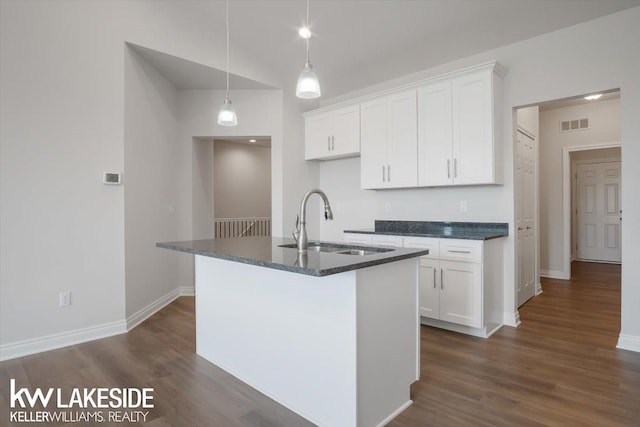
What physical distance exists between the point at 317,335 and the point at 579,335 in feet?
8.87

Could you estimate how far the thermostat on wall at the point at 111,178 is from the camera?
330 cm

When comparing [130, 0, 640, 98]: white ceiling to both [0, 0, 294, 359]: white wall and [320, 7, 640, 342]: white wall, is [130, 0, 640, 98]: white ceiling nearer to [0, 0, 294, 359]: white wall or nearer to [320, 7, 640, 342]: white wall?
[320, 7, 640, 342]: white wall

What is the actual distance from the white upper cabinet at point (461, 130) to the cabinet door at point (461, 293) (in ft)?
2.80

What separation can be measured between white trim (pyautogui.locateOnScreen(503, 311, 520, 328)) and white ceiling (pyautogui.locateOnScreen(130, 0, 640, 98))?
2702 mm

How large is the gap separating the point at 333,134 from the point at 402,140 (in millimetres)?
1086

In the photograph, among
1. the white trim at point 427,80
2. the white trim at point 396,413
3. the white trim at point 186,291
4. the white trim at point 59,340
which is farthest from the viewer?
the white trim at point 186,291

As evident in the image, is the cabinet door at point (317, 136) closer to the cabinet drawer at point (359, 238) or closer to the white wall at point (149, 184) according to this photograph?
the cabinet drawer at point (359, 238)

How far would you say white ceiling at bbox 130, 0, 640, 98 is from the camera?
10.1 ft

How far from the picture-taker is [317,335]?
196 cm

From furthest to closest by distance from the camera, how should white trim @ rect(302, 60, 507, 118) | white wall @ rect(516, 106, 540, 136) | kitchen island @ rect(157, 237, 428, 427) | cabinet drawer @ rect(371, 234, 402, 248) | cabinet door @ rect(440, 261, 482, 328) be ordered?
white wall @ rect(516, 106, 540, 136), cabinet drawer @ rect(371, 234, 402, 248), white trim @ rect(302, 60, 507, 118), cabinet door @ rect(440, 261, 482, 328), kitchen island @ rect(157, 237, 428, 427)

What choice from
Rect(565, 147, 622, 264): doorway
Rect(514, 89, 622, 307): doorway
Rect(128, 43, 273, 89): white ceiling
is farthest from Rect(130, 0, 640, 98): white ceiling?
Rect(565, 147, 622, 264): doorway

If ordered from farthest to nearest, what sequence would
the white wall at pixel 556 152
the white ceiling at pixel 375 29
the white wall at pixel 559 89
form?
the white wall at pixel 556 152, the white ceiling at pixel 375 29, the white wall at pixel 559 89

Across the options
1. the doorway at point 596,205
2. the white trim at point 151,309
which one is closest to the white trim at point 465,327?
the white trim at point 151,309

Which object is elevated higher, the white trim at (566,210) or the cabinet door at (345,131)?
the cabinet door at (345,131)
